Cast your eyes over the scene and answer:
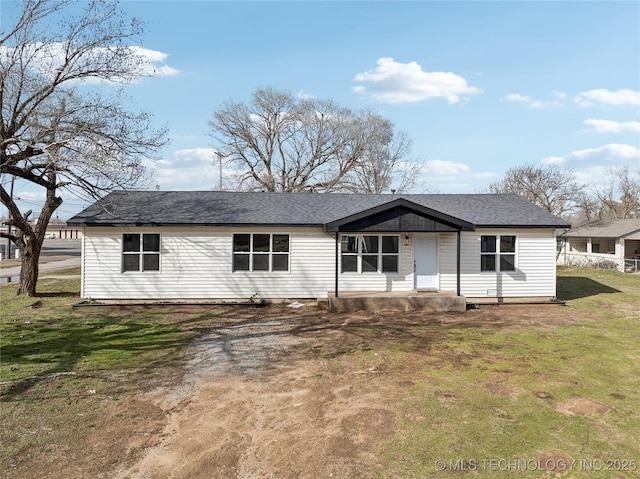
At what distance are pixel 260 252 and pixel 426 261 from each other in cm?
626

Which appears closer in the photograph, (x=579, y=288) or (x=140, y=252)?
(x=140, y=252)

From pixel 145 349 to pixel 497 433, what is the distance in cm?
735

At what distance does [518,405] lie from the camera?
236 inches

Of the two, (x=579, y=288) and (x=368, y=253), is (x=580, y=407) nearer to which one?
(x=368, y=253)

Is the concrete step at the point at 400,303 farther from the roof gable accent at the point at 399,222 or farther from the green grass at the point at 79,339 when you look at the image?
the green grass at the point at 79,339

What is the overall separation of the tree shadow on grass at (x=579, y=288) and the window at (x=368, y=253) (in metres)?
7.71

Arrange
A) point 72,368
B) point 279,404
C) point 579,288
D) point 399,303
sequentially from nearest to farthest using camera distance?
point 279,404 → point 72,368 → point 399,303 → point 579,288

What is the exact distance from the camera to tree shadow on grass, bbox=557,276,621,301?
17.1 metres

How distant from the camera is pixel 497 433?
5.14 m

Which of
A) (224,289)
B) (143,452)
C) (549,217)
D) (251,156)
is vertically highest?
(251,156)

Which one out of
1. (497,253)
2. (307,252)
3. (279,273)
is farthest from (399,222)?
(279,273)

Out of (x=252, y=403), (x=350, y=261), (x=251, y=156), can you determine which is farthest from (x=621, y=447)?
(x=251, y=156)

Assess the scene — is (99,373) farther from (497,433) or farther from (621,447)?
(621,447)

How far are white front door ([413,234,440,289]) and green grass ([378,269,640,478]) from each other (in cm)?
391
